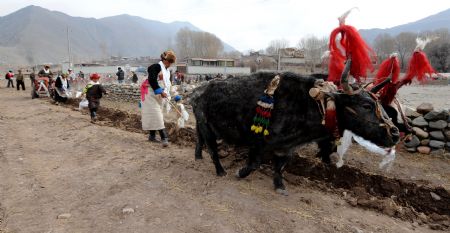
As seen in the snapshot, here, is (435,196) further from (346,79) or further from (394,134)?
(346,79)

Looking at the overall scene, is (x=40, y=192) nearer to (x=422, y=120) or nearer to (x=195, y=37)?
(x=422, y=120)

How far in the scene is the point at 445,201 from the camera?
4762 millimetres

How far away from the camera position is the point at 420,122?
752cm

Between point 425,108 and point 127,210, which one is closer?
point 127,210

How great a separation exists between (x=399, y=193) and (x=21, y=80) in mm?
24721

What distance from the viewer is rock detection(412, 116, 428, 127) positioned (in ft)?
24.4

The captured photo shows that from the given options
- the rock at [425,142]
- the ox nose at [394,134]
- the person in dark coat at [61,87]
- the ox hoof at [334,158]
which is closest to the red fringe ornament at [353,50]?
the ox nose at [394,134]

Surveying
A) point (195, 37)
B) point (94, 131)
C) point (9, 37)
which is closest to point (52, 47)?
point (9, 37)

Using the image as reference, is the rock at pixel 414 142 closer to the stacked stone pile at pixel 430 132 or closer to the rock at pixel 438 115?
the stacked stone pile at pixel 430 132

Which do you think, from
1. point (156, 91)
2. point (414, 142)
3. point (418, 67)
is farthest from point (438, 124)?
point (156, 91)

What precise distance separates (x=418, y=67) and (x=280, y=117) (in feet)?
11.8

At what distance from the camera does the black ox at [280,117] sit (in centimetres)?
376

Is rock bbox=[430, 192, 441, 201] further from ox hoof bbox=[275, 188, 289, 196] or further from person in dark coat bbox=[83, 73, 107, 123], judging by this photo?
person in dark coat bbox=[83, 73, 107, 123]

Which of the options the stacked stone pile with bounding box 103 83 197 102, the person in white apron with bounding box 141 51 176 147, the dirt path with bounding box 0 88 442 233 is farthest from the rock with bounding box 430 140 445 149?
the stacked stone pile with bounding box 103 83 197 102
